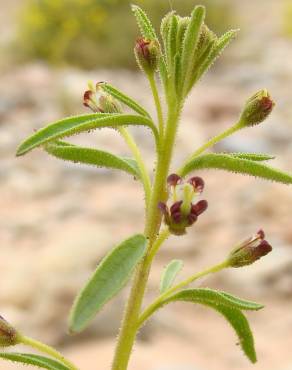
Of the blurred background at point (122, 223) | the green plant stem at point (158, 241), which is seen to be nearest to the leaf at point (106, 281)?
the green plant stem at point (158, 241)

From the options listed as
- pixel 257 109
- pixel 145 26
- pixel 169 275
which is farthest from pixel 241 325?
pixel 145 26

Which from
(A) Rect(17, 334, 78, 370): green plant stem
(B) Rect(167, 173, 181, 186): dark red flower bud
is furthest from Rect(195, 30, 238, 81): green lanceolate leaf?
(A) Rect(17, 334, 78, 370): green plant stem

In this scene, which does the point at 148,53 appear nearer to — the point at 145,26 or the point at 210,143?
the point at 145,26

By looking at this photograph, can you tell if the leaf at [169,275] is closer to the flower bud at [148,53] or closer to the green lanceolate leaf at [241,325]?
the green lanceolate leaf at [241,325]

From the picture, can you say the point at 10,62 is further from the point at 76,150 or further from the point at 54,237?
the point at 76,150

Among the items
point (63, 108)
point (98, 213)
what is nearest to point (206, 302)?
point (98, 213)

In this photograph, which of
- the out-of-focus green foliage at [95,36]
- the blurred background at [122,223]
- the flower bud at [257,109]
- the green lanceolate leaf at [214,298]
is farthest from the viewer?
the out-of-focus green foliage at [95,36]
